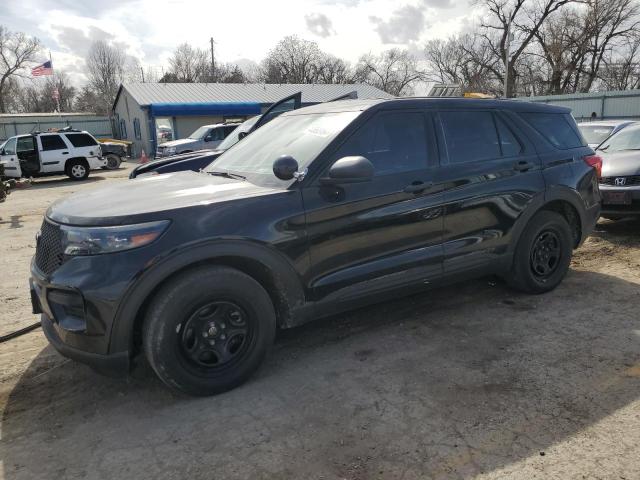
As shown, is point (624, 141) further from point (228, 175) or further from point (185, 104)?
point (185, 104)

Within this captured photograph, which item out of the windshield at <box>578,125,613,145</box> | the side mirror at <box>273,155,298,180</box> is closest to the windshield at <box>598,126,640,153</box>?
the windshield at <box>578,125,613,145</box>

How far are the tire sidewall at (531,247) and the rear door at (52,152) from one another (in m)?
18.7

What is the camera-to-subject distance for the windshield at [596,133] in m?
10.3

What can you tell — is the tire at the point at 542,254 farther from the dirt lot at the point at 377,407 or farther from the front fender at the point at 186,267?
the front fender at the point at 186,267

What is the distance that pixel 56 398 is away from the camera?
3213 millimetres

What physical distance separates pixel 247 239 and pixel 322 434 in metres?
1.21

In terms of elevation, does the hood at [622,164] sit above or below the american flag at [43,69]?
below

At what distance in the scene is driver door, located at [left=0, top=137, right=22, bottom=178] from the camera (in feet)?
59.1

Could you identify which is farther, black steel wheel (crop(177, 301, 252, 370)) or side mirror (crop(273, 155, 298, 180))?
side mirror (crop(273, 155, 298, 180))

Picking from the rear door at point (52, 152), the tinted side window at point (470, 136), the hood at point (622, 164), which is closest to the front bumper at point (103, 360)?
the tinted side window at point (470, 136)

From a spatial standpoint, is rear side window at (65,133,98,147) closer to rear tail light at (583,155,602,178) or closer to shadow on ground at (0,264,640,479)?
shadow on ground at (0,264,640,479)

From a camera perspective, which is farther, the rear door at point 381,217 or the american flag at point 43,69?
the american flag at point 43,69

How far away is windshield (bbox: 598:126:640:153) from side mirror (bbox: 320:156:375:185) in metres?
6.66

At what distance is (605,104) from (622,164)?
77.5 feet
